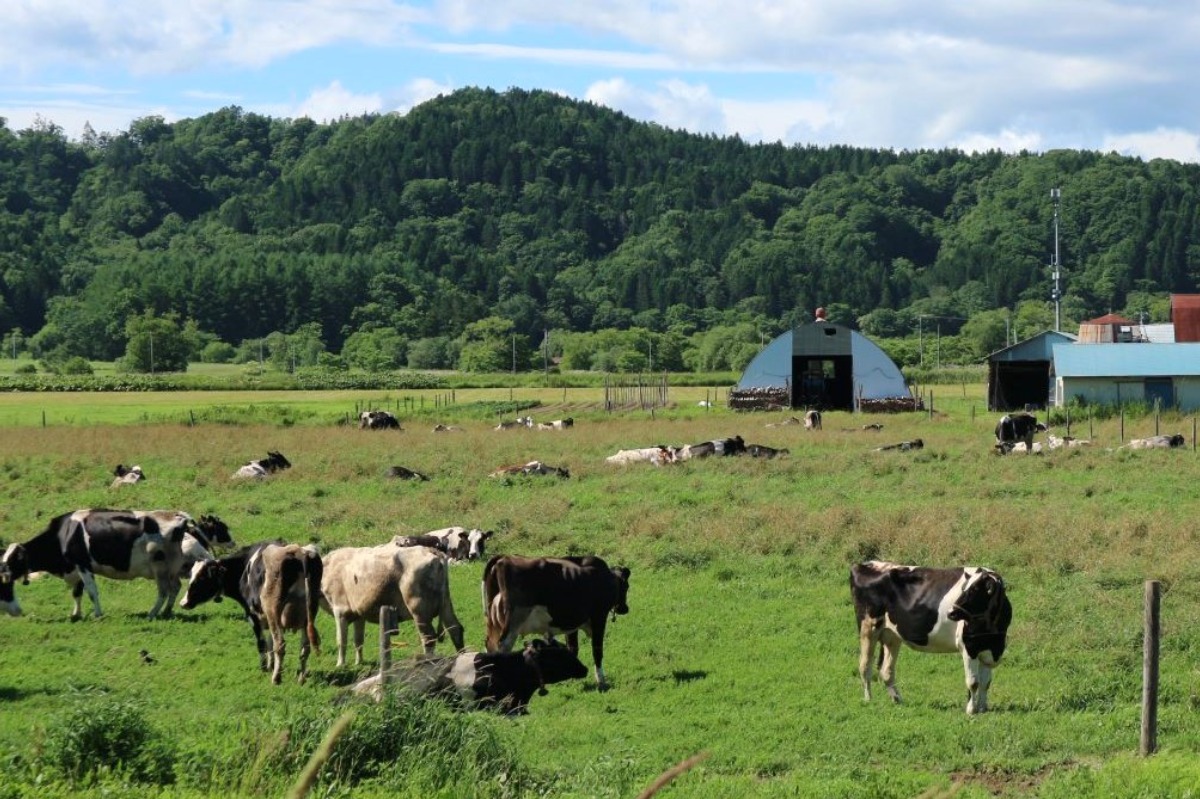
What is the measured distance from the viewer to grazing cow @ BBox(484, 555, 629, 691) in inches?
636

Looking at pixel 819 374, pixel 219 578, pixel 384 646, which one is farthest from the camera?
pixel 819 374

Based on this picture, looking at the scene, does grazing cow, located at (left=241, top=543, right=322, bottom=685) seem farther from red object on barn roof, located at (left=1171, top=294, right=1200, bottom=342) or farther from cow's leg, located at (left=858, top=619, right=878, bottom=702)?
red object on barn roof, located at (left=1171, top=294, right=1200, bottom=342)

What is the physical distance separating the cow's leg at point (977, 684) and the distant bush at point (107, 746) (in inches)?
296

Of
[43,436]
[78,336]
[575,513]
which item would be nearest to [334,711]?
[575,513]

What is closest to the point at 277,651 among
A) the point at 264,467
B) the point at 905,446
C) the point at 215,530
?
the point at 215,530

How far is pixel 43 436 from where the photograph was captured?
46344mm

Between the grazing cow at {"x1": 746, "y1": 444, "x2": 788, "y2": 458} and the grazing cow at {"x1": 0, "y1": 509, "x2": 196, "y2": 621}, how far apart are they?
1956 cm

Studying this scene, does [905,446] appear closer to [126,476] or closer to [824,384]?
[126,476]

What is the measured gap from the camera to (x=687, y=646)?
56.4 feet

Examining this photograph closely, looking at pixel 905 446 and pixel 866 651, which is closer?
pixel 866 651

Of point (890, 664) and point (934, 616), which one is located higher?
point (934, 616)

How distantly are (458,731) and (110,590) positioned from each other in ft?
40.4

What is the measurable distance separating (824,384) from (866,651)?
5406 centimetres

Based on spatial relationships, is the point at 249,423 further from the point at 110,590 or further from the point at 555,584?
the point at 555,584
